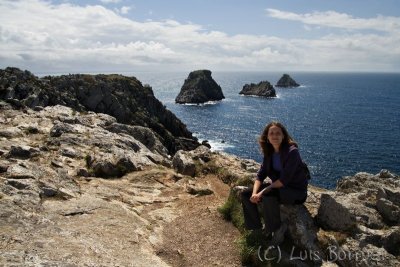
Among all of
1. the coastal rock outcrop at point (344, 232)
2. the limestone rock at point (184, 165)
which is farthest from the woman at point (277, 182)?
the limestone rock at point (184, 165)

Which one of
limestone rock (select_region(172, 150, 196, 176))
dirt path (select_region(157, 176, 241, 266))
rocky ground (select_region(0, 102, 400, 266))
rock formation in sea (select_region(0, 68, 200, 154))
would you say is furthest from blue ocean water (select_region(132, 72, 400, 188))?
dirt path (select_region(157, 176, 241, 266))

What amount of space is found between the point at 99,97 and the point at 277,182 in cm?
8407

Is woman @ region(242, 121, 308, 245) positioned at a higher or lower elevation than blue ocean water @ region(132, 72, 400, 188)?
higher

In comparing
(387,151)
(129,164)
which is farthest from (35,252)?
(387,151)

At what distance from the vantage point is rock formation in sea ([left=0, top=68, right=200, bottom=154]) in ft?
211

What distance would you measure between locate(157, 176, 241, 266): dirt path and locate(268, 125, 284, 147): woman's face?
4.23 m

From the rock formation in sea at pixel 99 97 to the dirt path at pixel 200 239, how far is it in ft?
113

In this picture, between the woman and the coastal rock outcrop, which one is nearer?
the coastal rock outcrop

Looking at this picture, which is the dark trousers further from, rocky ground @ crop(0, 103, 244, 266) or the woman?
rocky ground @ crop(0, 103, 244, 266)

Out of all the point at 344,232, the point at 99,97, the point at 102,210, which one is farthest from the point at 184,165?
the point at 99,97

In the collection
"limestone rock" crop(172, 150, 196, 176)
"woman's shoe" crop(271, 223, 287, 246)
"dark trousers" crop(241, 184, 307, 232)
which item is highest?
"dark trousers" crop(241, 184, 307, 232)

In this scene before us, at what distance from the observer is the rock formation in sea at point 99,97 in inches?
2527

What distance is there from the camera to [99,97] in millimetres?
92125

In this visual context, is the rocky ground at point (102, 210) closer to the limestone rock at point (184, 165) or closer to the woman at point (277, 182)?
the limestone rock at point (184, 165)
